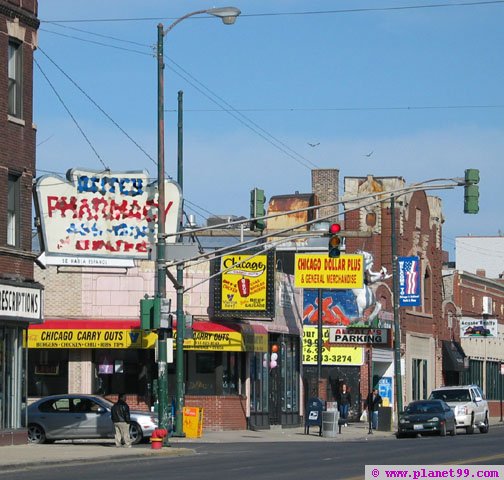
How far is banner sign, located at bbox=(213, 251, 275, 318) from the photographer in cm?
4897

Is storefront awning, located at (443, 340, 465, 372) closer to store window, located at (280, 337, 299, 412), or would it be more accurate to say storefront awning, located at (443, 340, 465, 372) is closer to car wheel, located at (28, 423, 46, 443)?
store window, located at (280, 337, 299, 412)

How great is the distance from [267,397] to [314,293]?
8.42 m

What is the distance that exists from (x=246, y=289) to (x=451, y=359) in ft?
101

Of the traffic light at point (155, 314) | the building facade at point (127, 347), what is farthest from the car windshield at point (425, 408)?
the traffic light at point (155, 314)

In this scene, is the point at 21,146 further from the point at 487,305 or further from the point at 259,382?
the point at 487,305

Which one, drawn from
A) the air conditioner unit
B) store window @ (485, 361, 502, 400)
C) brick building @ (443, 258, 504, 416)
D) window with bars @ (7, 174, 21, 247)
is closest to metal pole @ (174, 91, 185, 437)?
window with bars @ (7, 174, 21, 247)

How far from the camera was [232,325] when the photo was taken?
49.8 metres

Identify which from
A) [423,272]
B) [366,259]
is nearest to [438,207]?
[423,272]

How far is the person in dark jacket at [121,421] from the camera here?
36.1 metres

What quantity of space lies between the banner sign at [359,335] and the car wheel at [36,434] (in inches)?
846

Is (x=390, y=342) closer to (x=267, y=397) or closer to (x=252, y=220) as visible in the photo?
(x=267, y=397)

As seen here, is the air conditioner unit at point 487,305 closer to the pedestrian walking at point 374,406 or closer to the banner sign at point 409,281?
the banner sign at point 409,281

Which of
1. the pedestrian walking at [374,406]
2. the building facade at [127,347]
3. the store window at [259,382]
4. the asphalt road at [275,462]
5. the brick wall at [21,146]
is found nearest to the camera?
the asphalt road at [275,462]

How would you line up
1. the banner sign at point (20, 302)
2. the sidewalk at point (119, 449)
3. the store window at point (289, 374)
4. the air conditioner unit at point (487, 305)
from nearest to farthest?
the sidewalk at point (119, 449) < the banner sign at point (20, 302) < the store window at point (289, 374) < the air conditioner unit at point (487, 305)
